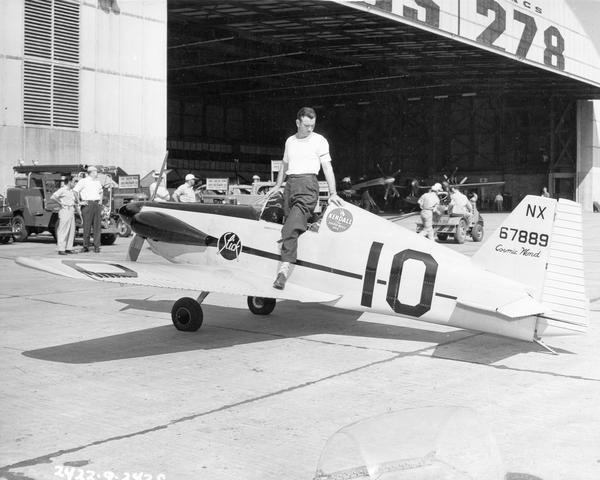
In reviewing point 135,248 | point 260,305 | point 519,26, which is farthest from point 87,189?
point 519,26

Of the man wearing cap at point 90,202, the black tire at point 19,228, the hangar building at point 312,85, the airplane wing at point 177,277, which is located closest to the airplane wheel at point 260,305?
the airplane wing at point 177,277

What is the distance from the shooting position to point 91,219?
57.3 ft

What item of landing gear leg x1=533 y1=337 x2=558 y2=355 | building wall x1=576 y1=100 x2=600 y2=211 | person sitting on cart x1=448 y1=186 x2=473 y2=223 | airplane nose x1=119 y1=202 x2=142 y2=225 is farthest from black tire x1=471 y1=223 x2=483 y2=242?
building wall x1=576 y1=100 x2=600 y2=211

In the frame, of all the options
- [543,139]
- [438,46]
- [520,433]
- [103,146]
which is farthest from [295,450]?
[543,139]

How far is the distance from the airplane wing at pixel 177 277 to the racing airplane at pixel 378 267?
0.04 ft

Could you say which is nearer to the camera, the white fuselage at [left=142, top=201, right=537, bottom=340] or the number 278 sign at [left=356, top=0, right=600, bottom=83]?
the white fuselage at [left=142, top=201, right=537, bottom=340]

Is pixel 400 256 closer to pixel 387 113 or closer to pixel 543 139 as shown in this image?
pixel 543 139

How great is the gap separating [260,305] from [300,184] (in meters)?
2.07

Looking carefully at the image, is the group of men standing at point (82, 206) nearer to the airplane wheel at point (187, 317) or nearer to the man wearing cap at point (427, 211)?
the man wearing cap at point (427, 211)

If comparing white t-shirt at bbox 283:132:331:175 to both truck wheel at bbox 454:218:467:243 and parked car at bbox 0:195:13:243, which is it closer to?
parked car at bbox 0:195:13:243

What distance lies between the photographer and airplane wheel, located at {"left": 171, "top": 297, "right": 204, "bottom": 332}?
27.2 feet

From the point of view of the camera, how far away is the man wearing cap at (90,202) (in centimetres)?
1728

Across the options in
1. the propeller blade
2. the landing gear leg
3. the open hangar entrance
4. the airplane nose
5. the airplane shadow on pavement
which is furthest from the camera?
the open hangar entrance

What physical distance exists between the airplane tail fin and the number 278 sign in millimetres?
23787
